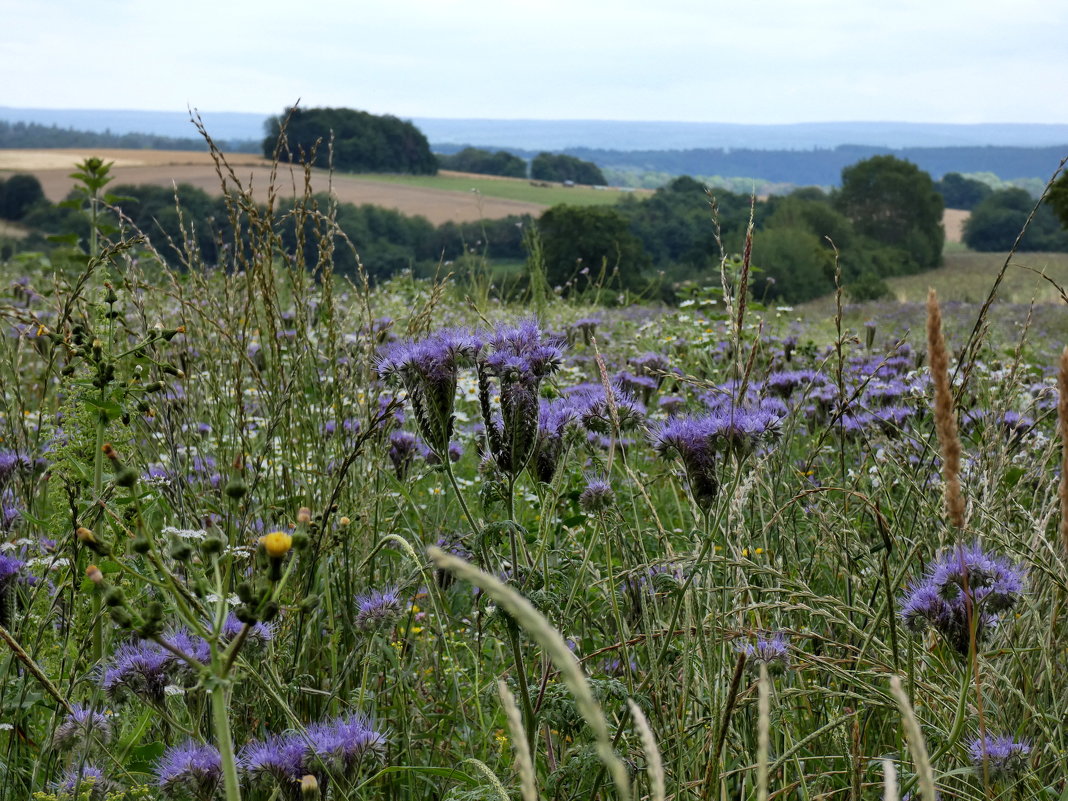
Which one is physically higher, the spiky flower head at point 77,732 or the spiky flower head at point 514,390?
the spiky flower head at point 514,390

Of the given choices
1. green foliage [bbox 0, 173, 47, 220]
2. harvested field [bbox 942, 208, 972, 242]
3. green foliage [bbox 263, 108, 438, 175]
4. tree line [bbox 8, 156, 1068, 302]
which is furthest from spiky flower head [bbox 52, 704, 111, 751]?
harvested field [bbox 942, 208, 972, 242]

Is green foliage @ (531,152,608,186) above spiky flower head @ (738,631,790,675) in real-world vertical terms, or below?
above

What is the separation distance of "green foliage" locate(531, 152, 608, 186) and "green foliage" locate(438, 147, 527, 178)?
1500mm

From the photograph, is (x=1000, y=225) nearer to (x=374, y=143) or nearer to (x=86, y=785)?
(x=374, y=143)

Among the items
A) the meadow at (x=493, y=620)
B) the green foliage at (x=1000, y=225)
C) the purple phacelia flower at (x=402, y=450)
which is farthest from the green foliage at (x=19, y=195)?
the green foliage at (x=1000, y=225)

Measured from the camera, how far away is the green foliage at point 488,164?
79.8 metres

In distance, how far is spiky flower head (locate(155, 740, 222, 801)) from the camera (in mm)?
1466

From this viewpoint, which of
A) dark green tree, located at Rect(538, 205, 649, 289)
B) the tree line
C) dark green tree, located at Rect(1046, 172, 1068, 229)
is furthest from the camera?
dark green tree, located at Rect(538, 205, 649, 289)

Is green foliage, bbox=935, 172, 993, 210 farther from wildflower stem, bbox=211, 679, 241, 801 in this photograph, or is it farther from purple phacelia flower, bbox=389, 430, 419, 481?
wildflower stem, bbox=211, 679, 241, 801

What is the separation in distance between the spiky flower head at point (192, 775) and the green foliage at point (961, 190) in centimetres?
11086

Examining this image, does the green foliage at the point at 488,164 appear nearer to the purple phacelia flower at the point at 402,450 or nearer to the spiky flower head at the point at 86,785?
the purple phacelia flower at the point at 402,450

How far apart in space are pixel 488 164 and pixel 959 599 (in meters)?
80.9

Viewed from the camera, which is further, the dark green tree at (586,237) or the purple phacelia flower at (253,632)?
the dark green tree at (586,237)

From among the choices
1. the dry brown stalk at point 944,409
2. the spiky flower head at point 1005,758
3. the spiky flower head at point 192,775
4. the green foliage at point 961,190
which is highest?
the green foliage at point 961,190
